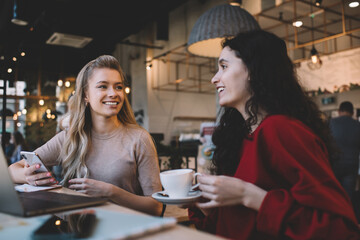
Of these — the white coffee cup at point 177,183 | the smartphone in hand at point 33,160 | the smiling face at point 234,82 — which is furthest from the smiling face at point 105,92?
the white coffee cup at point 177,183

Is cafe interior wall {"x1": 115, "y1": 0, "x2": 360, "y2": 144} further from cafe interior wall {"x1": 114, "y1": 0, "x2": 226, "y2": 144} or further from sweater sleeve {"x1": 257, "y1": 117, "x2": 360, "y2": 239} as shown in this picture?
sweater sleeve {"x1": 257, "y1": 117, "x2": 360, "y2": 239}

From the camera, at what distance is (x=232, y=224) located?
969 mm

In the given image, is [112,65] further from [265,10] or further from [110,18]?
[110,18]

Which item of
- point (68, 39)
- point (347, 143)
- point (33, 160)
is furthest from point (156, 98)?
point (33, 160)

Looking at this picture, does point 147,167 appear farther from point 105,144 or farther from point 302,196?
point 302,196

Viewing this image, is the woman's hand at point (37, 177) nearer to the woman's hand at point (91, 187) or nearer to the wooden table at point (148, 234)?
the woman's hand at point (91, 187)

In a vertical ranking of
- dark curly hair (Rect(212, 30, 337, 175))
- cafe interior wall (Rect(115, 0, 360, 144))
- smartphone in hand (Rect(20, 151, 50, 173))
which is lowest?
smartphone in hand (Rect(20, 151, 50, 173))

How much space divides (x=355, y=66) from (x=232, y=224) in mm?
8547

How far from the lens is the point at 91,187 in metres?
1.31

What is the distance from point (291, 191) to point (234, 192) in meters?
0.16

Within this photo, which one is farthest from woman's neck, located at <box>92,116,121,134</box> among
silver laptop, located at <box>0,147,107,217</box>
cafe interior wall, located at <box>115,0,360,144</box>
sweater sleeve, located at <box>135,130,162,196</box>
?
cafe interior wall, located at <box>115,0,360,144</box>

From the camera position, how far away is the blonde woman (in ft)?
5.49

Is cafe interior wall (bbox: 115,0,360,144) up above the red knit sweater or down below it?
above

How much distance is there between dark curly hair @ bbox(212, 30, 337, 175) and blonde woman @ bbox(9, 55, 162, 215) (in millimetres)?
595
